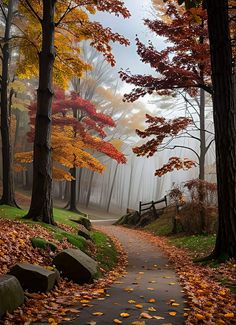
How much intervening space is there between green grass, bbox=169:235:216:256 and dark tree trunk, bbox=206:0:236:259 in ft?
8.17

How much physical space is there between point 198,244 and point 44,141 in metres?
6.13

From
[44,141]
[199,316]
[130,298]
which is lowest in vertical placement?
[130,298]

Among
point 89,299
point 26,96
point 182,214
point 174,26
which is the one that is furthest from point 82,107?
point 26,96

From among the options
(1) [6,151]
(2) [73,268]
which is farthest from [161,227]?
(2) [73,268]

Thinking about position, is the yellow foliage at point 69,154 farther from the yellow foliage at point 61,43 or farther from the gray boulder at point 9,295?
the gray boulder at point 9,295

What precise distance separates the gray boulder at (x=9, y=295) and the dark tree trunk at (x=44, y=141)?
5.89m

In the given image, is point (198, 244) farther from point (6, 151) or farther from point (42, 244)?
point (6, 151)

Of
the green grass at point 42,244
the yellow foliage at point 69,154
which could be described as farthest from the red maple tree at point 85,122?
the green grass at point 42,244

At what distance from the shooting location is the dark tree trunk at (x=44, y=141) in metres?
9.97

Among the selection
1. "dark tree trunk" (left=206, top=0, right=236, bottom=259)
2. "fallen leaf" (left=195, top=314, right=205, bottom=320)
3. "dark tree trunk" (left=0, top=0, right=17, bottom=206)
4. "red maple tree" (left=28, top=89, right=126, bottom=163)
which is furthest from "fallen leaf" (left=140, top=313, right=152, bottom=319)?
"red maple tree" (left=28, top=89, right=126, bottom=163)

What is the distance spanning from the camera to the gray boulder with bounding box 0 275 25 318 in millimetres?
3662

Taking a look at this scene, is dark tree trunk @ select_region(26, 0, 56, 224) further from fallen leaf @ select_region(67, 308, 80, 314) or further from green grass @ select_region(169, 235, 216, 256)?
fallen leaf @ select_region(67, 308, 80, 314)

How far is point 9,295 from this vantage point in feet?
12.5

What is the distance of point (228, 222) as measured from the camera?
7715mm
